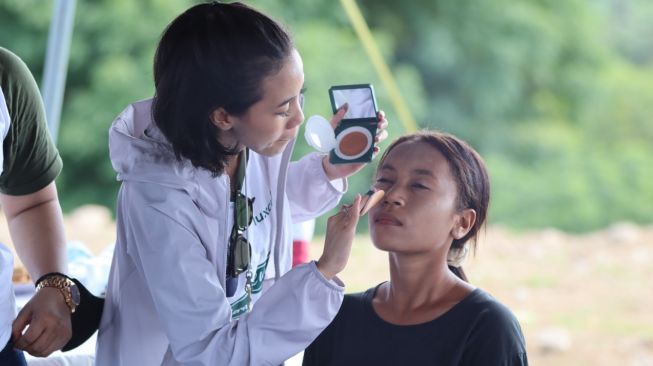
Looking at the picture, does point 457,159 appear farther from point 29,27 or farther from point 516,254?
point 29,27

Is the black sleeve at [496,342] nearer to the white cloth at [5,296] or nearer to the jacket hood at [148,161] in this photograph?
the jacket hood at [148,161]

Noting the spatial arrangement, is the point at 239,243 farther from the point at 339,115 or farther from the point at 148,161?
the point at 339,115

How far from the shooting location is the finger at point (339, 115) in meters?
1.64

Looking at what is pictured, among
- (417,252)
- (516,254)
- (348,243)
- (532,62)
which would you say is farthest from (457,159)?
(532,62)

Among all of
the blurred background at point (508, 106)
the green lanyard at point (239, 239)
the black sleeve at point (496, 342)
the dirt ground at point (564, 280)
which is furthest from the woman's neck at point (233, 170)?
the blurred background at point (508, 106)

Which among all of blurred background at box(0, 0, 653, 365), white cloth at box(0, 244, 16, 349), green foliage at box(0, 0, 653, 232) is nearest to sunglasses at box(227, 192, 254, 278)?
white cloth at box(0, 244, 16, 349)

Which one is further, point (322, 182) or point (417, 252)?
point (322, 182)

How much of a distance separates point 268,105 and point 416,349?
17.6 inches

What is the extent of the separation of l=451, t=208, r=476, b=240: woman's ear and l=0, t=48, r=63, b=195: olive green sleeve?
0.69m

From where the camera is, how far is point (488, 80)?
283 inches

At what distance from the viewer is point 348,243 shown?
1403 millimetres

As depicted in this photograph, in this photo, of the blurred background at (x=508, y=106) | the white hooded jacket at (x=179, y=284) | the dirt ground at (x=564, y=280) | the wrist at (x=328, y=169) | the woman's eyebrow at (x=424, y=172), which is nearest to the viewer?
the white hooded jacket at (x=179, y=284)

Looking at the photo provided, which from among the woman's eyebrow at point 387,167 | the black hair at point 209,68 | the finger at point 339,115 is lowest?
the woman's eyebrow at point 387,167

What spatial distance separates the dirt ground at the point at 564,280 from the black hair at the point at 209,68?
→ 3683 millimetres
